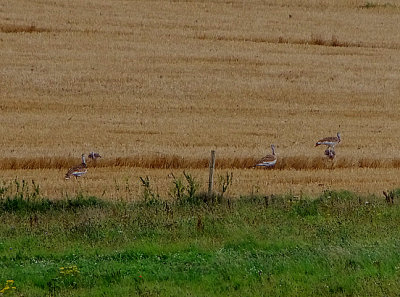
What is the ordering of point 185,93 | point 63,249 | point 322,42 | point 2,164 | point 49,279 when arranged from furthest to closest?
point 322,42 → point 185,93 → point 2,164 → point 63,249 → point 49,279

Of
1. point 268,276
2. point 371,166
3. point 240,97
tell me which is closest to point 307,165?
point 371,166

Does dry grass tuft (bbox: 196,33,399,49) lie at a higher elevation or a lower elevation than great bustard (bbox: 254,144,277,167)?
higher

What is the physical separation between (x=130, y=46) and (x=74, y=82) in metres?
4.15

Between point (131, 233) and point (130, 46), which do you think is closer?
point (131, 233)

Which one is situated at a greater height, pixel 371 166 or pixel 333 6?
pixel 333 6

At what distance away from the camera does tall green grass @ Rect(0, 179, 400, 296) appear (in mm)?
10562

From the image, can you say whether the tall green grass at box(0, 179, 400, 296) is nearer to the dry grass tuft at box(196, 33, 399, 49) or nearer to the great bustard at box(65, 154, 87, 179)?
the great bustard at box(65, 154, 87, 179)

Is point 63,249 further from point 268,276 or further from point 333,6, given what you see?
point 333,6

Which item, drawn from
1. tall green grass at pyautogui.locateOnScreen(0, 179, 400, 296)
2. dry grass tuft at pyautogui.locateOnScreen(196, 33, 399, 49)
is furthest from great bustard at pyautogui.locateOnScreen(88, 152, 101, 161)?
dry grass tuft at pyautogui.locateOnScreen(196, 33, 399, 49)

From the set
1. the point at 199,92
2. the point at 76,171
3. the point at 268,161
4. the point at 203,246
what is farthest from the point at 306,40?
the point at 203,246

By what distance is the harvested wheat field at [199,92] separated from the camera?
67.9 feet

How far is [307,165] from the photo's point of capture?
2133cm

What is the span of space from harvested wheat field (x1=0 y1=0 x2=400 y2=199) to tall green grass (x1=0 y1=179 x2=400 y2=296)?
11.7 feet

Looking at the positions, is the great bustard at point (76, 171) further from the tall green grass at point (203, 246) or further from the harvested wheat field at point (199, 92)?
the tall green grass at point (203, 246)
